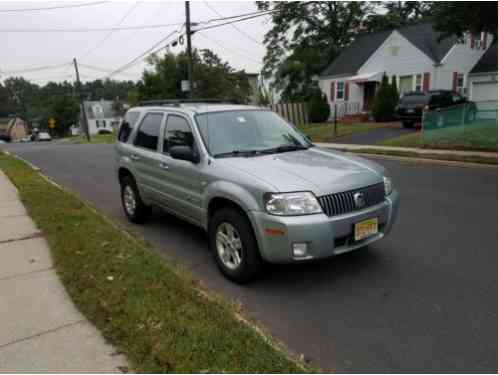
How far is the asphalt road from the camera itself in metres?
2.78

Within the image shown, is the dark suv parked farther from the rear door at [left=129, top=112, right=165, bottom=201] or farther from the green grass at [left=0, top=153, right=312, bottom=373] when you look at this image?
the green grass at [left=0, top=153, right=312, bottom=373]

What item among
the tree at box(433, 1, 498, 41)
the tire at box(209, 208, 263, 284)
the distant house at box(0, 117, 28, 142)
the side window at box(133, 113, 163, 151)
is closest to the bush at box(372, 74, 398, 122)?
the tree at box(433, 1, 498, 41)

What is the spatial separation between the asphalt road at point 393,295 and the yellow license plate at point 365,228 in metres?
0.50

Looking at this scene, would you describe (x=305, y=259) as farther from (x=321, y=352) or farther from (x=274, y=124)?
(x=274, y=124)

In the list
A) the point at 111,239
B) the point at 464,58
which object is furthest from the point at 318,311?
the point at 464,58

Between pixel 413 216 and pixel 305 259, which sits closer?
pixel 305 259

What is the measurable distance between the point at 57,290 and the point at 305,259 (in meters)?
2.39

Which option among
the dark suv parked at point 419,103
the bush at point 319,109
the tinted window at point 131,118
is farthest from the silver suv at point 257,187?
the bush at point 319,109

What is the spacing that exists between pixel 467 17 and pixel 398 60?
1693 cm

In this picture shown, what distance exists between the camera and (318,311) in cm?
338

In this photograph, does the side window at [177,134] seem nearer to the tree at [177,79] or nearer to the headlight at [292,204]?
the headlight at [292,204]

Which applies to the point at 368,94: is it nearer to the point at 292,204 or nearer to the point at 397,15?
the point at 397,15

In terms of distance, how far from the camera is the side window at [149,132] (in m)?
5.30

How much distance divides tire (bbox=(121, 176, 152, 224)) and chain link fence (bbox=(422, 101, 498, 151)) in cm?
1104
